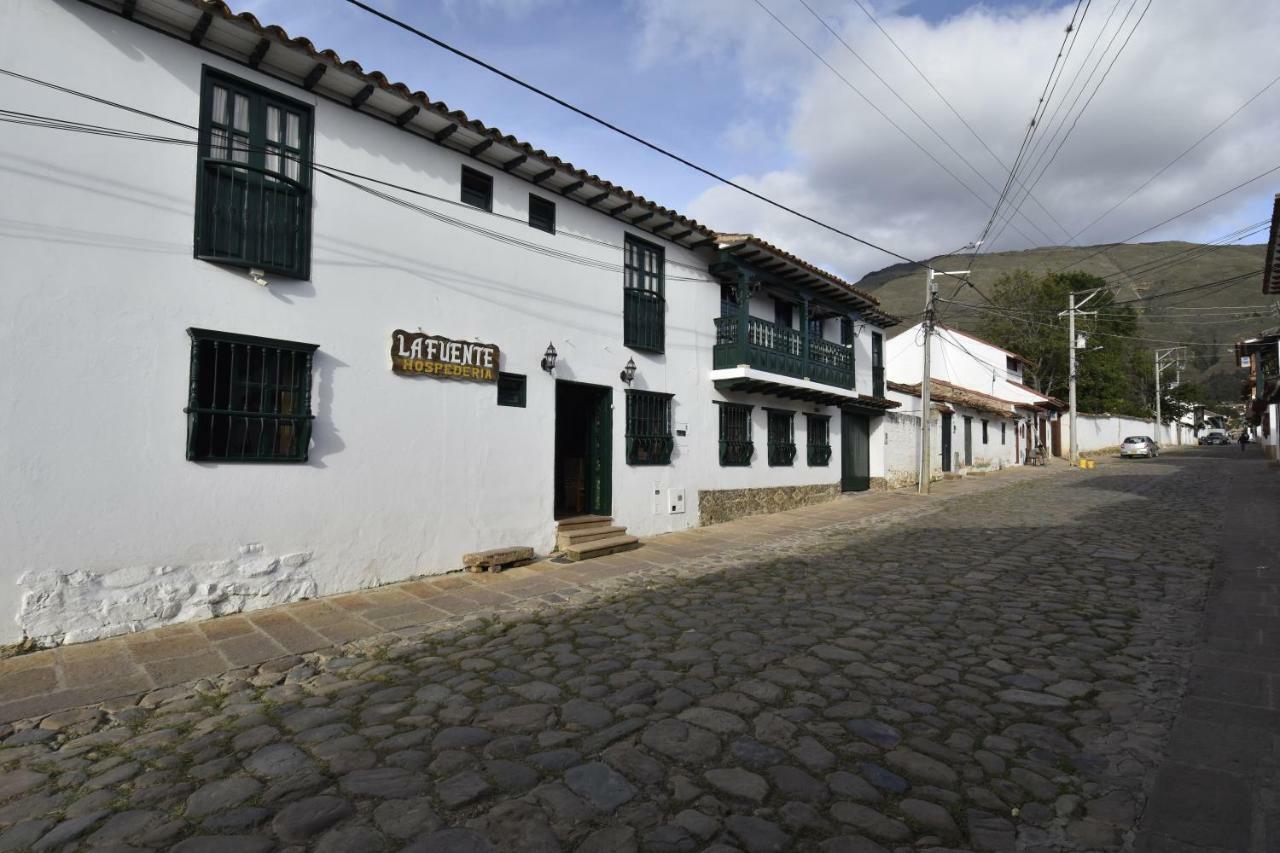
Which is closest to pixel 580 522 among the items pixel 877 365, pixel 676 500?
pixel 676 500

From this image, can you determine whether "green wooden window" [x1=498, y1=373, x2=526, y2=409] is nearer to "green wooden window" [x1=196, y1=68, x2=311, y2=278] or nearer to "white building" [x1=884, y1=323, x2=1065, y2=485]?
"green wooden window" [x1=196, y1=68, x2=311, y2=278]

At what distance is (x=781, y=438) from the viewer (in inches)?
546

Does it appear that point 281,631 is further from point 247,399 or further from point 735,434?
point 735,434

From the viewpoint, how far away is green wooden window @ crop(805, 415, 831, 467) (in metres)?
14.9

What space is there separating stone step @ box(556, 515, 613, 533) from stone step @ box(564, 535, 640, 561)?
341mm

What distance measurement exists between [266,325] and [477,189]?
11.0 ft

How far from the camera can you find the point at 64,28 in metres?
5.16

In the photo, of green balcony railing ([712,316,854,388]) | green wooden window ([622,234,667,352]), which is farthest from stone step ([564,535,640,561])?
green balcony railing ([712,316,854,388])

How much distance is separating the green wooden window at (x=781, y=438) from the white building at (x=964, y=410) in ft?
17.6

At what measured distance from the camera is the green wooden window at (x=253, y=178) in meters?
5.82

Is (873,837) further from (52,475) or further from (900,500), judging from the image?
(900,500)

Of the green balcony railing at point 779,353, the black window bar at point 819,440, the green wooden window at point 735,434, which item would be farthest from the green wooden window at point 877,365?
the green wooden window at point 735,434

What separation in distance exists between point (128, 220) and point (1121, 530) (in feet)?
43.9

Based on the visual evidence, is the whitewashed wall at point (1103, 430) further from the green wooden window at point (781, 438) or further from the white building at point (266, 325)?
the white building at point (266, 325)
